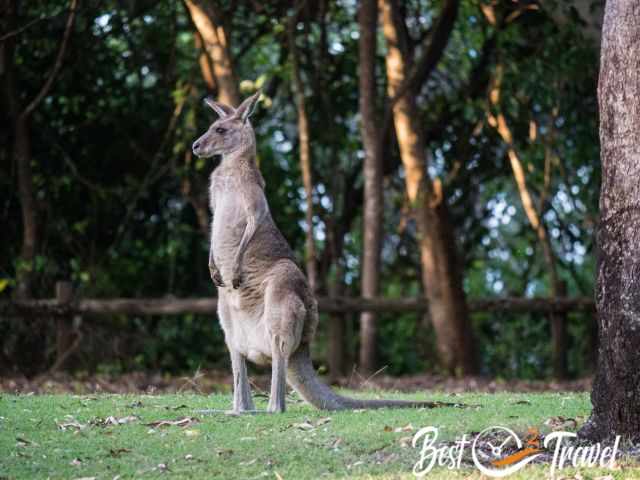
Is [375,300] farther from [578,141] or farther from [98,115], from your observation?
[98,115]

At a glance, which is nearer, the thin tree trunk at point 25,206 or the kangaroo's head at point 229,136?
the kangaroo's head at point 229,136

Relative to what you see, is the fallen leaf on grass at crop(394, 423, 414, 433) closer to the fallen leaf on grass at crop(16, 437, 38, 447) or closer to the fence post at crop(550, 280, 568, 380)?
the fallen leaf on grass at crop(16, 437, 38, 447)

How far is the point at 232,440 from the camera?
6.15m

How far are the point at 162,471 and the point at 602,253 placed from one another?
8.41 feet

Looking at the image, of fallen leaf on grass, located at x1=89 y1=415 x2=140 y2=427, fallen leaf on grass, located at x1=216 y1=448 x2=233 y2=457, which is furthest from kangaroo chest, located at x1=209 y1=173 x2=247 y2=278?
fallen leaf on grass, located at x1=216 y1=448 x2=233 y2=457

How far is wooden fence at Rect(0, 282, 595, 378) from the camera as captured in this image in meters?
13.0

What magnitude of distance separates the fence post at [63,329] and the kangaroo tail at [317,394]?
639 cm

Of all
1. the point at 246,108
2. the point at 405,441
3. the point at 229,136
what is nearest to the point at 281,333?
the point at 405,441

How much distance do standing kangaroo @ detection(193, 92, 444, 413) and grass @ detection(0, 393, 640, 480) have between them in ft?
0.77

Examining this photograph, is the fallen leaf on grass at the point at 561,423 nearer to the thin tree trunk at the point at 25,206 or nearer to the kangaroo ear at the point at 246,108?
the kangaroo ear at the point at 246,108

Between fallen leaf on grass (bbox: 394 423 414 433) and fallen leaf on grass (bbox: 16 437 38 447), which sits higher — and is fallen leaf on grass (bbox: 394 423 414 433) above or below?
above

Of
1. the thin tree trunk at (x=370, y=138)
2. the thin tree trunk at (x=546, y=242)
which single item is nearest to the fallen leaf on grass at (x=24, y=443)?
the thin tree trunk at (x=370, y=138)

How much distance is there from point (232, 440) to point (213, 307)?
287 inches

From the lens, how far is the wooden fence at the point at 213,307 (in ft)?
42.8
